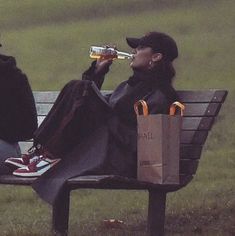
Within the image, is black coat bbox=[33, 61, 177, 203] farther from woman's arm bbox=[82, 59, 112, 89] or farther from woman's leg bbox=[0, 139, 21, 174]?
woman's arm bbox=[82, 59, 112, 89]

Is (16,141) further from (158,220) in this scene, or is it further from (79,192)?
(79,192)

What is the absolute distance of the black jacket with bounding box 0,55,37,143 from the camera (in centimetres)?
642

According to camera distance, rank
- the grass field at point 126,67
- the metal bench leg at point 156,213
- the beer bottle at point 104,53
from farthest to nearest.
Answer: the grass field at point 126,67
the beer bottle at point 104,53
the metal bench leg at point 156,213

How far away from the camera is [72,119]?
5.95m

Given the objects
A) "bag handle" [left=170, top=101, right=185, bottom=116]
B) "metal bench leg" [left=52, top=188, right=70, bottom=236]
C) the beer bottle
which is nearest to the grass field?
"metal bench leg" [left=52, top=188, right=70, bottom=236]

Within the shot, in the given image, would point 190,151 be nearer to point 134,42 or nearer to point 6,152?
point 134,42

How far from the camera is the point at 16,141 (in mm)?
6566

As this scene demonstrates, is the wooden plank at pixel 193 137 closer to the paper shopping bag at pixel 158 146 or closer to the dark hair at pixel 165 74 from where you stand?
the dark hair at pixel 165 74

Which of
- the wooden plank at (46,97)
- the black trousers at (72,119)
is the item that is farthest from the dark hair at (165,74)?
the wooden plank at (46,97)

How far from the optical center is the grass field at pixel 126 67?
24.5 ft

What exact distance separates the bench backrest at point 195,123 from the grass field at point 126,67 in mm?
575

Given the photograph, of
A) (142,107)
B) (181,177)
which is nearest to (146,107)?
(142,107)

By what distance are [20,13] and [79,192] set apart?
18.2m

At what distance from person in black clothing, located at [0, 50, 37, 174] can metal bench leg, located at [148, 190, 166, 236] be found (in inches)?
38.8
